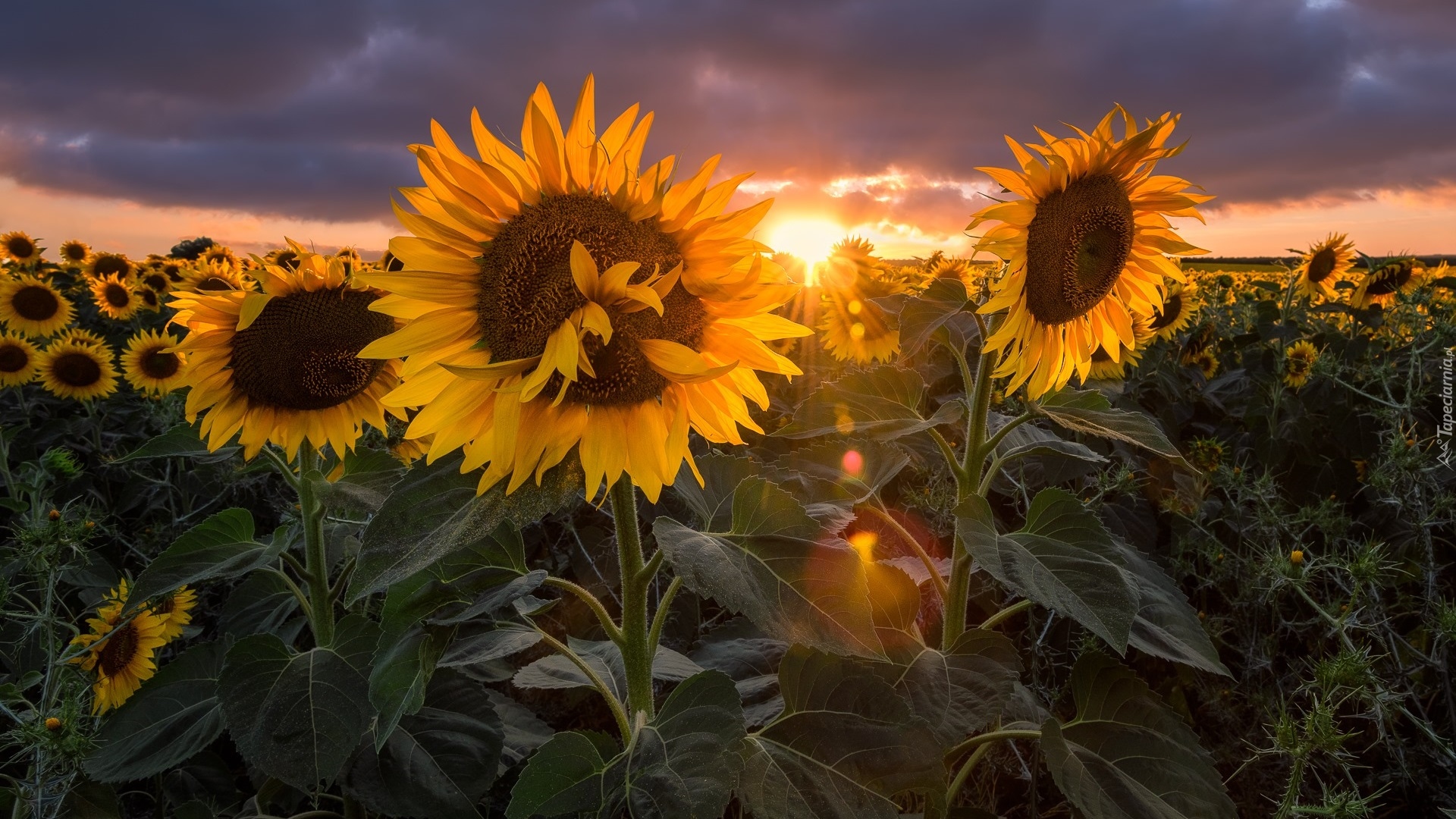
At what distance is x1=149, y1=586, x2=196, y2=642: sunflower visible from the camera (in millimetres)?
2969

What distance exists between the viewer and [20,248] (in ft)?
35.9

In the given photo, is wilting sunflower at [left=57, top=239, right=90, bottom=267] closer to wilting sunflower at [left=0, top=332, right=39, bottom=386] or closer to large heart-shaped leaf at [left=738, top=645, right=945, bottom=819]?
wilting sunflower at [left=0, top=332, right=39, bottom=386]

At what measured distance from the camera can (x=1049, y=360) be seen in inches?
86.7

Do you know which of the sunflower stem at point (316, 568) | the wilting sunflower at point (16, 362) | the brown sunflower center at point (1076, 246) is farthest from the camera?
the wilting sunflower at point (16, 362)

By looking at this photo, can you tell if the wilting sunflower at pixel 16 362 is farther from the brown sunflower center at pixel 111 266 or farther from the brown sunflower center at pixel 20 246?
the brown sunflower center at pixel 20 246

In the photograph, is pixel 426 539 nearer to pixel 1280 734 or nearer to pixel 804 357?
pixel 1280 734

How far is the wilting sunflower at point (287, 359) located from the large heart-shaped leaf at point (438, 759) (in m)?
0.84

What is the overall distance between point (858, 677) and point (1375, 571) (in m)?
1.89

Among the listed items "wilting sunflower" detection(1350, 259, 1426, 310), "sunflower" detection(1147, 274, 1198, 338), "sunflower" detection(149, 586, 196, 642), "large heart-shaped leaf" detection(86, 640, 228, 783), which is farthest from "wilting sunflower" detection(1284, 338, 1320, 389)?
"sunflower" detection(149, 586, 196, 642)

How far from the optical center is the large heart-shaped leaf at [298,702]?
5.83ft

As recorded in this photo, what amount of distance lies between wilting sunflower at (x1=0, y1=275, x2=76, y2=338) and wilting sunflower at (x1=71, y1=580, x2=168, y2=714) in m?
5.78

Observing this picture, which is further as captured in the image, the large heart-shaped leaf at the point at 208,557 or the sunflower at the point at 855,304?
the sunflower at the point at 855,304

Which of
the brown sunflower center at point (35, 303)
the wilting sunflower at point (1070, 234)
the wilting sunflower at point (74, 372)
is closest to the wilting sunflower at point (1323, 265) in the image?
the wilting sunflower at point (1070, 234)

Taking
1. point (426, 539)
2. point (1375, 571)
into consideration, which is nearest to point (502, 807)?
point (426, 539)
